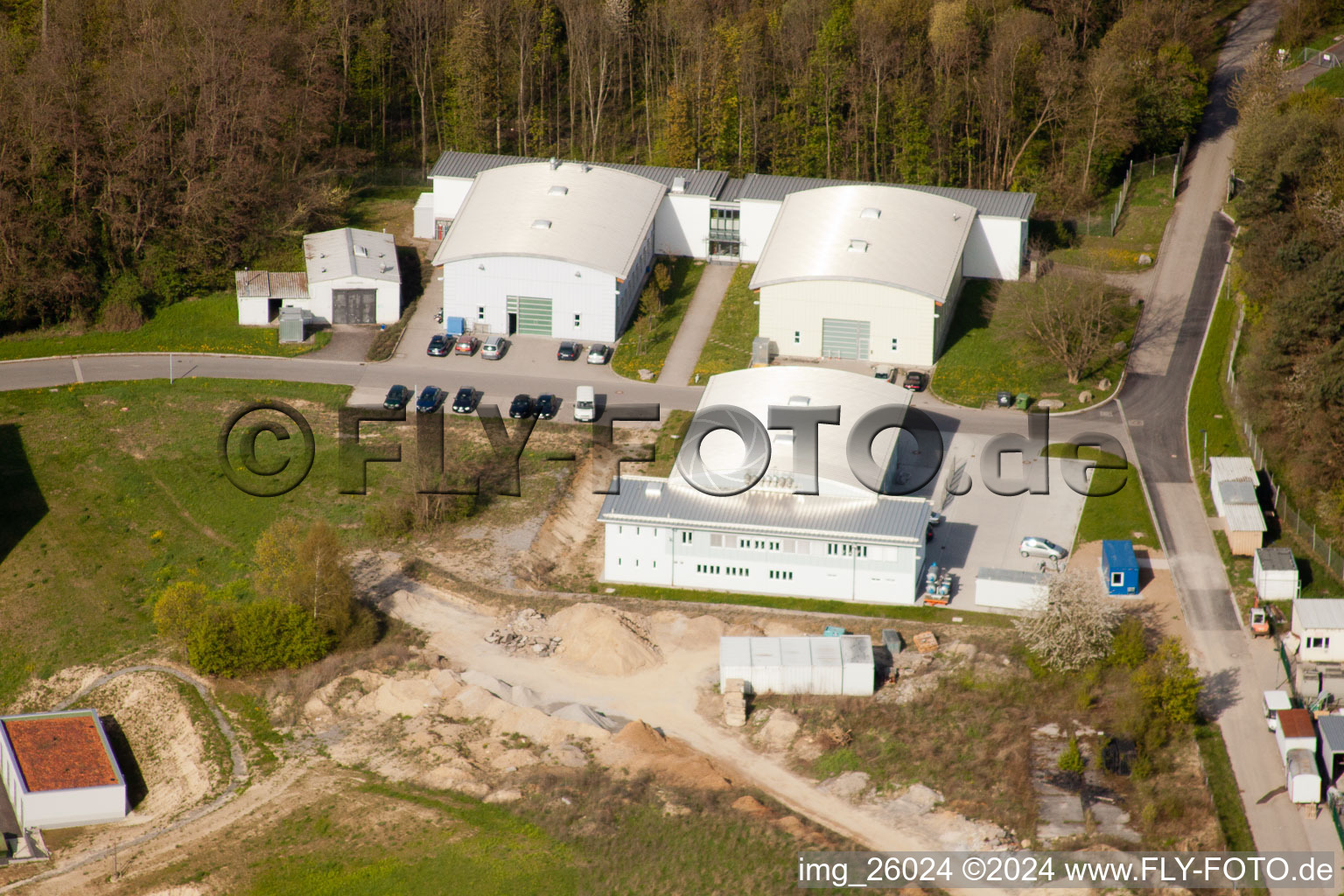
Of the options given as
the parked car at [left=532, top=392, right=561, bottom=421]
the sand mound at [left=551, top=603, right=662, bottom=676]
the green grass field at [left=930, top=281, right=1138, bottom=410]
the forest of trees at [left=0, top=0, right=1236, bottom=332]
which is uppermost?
the forest of trees at [left=0, top=0, right=1236, bottom=332]

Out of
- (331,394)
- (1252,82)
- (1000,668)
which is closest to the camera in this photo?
(1000,668)

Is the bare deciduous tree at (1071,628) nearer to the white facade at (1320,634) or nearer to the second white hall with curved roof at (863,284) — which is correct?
the white facade at (1320,634)

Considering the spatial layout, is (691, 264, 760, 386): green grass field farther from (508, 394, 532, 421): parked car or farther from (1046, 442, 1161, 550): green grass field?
(1046, 442, 1161, 550): green grass field

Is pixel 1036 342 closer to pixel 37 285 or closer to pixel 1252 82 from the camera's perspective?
pixel 1252 82

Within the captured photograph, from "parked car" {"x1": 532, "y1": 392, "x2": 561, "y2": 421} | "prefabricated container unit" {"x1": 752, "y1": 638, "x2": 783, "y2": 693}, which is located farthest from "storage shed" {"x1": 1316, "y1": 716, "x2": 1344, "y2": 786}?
"parked car" {"x1": 532, "y1": 392, "x2": 561, "y2": 421}

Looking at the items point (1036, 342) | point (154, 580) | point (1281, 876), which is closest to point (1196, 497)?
point (1036, 342)
